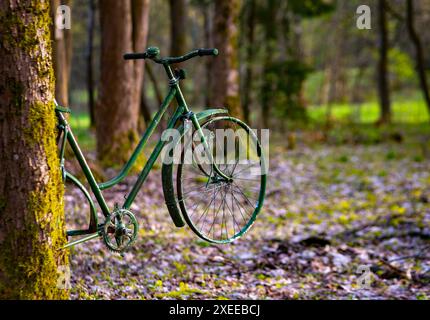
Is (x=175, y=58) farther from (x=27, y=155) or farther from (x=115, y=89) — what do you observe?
(x=115, y=89)

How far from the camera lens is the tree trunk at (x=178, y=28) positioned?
52.1ft

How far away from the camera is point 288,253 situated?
6695mm

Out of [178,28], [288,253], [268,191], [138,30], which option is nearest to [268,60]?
[178,28]

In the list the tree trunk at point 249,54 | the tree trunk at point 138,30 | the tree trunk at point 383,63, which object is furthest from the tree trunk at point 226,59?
the tree trunk at point 383,63

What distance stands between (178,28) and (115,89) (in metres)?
6.95

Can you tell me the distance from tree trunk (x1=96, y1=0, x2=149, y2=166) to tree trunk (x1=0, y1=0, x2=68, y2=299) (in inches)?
230

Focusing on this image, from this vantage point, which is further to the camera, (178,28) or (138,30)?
(178,28)

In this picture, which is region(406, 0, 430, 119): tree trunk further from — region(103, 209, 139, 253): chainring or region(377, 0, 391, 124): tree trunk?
region(103, 209, 139, 253): chainring

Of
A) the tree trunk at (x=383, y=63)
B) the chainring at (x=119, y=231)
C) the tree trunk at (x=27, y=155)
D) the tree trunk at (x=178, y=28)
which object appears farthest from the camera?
the tree trunk at (x=383, y=63)

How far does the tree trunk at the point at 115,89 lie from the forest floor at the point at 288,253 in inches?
30.5

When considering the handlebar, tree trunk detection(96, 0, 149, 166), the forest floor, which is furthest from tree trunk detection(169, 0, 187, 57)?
A: the handlebar

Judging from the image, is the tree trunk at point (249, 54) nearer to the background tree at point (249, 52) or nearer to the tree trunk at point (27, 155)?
the background tree at point (249, 52)
